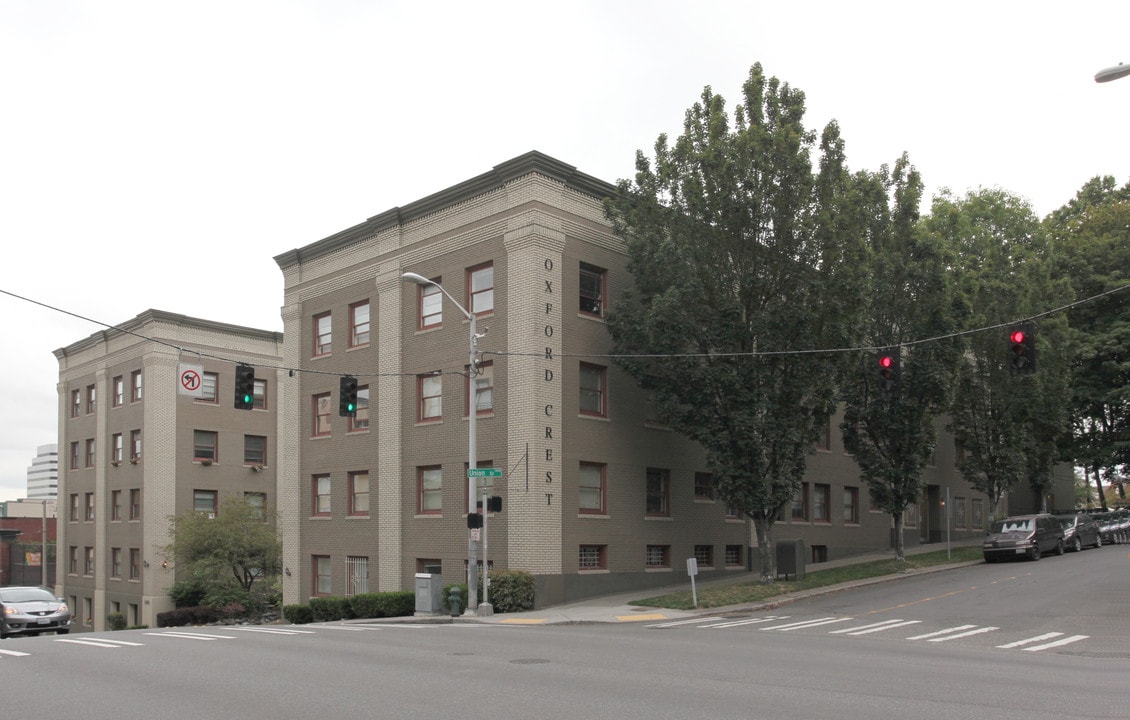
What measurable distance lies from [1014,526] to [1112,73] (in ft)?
88.1

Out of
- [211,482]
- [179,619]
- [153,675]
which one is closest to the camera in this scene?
[153,675]

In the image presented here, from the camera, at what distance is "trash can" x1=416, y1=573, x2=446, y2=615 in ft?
91.1

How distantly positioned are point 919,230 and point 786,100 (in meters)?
11.1

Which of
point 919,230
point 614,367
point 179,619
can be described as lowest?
point 179,619

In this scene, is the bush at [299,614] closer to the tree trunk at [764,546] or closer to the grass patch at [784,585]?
the grass patch at [784,585]

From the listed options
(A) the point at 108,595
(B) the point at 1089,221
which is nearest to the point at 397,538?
(A) the point at 108,595

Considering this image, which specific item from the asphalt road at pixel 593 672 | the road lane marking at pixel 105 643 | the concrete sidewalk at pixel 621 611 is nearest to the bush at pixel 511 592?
the concrete sidewalk at pixel 621 611

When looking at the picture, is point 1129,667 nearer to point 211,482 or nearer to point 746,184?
point 746,184

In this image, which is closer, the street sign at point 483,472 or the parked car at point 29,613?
the street sign at point 483,472

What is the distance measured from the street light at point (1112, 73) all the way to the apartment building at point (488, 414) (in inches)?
657

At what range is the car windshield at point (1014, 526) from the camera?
37438 mm

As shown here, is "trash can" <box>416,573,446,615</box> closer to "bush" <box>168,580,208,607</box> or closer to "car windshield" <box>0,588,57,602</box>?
"car windshield" <box>0,588,57,602</box>

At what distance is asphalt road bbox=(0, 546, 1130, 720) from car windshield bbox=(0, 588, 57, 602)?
9978 millimetres

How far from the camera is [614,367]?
31.6 m
